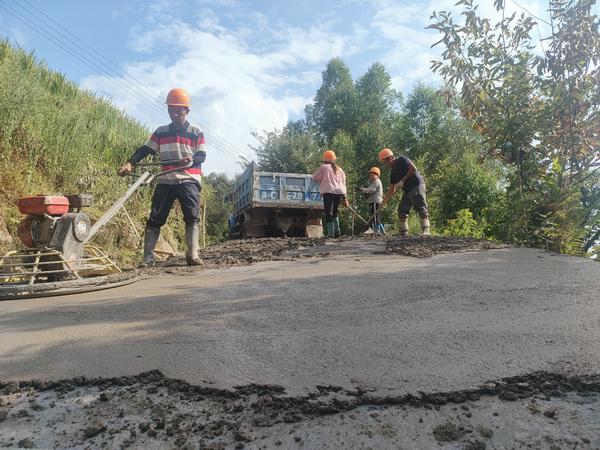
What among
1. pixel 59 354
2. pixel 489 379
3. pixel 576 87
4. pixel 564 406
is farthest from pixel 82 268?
pixel 576 87

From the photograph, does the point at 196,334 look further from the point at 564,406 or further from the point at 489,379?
the point at 564,406

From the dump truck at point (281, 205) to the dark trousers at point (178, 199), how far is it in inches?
231

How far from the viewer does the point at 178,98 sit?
4773 mm

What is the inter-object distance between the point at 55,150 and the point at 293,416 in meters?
6.81

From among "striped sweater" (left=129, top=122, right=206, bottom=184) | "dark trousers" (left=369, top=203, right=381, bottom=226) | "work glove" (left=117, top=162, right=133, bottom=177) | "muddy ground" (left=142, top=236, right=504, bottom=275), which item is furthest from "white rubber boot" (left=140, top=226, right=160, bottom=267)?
"dark trousers" (left=369, top=203, right=381, bottom=226)

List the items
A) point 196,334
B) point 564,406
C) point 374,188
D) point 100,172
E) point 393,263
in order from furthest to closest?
point 374,188 → point 100,172 → point 393,263 → point 196,334 → point 564,406

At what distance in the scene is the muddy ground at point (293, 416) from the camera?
1425mm

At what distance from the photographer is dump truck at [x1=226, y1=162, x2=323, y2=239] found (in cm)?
1095

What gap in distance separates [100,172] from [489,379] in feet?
25.0

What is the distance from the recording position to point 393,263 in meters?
4.42

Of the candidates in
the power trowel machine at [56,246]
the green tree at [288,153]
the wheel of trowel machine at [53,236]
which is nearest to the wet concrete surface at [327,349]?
the power trowel machine at [56,246]

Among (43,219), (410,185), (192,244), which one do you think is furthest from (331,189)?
(43,219)

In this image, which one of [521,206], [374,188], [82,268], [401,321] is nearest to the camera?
[401,321]

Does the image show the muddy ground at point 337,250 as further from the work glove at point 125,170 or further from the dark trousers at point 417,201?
the dark trousers at point 417,201
